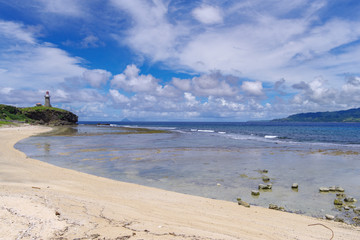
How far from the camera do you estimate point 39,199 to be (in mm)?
8234

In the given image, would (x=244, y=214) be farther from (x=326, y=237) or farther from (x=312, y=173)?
(x=312, y=173)

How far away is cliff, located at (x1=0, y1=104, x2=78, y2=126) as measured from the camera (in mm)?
99262

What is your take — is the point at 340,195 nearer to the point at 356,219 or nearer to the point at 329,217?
the point at 356,219

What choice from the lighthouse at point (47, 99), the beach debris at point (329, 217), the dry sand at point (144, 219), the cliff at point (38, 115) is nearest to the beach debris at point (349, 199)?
the beach debris at point (329, 217)

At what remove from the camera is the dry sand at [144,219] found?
19.9 ft

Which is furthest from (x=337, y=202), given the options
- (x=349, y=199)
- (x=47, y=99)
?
(x=47, y=99)

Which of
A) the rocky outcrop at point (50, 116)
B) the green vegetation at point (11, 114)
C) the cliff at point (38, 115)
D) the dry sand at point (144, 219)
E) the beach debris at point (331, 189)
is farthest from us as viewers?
the rocky outcrop at point (50, 116)

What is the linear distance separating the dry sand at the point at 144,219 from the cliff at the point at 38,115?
10341 cm

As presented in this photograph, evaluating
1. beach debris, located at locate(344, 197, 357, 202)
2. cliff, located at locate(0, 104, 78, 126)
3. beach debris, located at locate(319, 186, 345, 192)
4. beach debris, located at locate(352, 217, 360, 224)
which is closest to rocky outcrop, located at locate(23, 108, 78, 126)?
cliff, located at locate(0, 104, 78, 126)

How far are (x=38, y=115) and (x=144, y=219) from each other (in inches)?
5342

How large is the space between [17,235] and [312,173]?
19.6m

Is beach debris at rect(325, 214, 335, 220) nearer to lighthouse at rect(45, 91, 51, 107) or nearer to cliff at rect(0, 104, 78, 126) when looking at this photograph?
cliff at rect(0, 104, 78, 126)

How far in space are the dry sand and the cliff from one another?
339 feet

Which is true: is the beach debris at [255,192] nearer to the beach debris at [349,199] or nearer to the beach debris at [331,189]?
the beach debris at [331,189]
